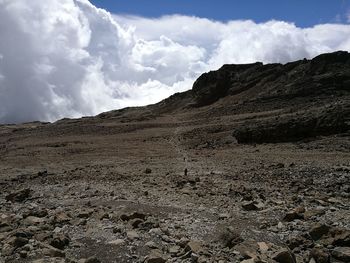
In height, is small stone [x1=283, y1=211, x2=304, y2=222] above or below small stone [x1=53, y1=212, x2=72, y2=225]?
below

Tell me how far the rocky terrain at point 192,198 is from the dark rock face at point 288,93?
0.42 feet

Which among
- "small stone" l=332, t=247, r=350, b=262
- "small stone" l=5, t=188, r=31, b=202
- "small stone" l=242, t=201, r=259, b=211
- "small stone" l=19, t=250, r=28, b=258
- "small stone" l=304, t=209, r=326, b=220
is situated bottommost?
"small stone" l=332, t=247, r=350, b=262

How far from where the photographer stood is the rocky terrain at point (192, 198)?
9766mm

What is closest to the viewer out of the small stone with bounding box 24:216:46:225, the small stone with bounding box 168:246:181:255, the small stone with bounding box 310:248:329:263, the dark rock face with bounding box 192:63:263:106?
the small stone with bounding box 310:248:329:263

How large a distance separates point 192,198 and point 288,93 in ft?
115

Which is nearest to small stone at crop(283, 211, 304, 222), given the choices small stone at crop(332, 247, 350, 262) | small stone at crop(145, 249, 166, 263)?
small stone at crop(332, 247, 350, 262)

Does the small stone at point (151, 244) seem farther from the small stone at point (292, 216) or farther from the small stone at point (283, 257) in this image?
the small stone at point (292, 216)

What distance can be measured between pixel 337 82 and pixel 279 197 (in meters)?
34.9

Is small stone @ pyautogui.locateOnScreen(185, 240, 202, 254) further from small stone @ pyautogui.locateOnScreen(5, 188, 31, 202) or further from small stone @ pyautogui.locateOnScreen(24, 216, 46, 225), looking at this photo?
small stone @ pyautogui.locateOnScreen(5, 188, 31, 202)

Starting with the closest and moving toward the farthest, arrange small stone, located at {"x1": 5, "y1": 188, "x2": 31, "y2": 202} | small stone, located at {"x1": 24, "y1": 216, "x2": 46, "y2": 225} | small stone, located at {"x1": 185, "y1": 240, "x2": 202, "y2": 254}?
1. small stone, located at {"x1": 185, "y1": 240, "x2": 202, "y2": 254}
2. small stone, located at {"x1": 24, "y1": 216, "x2": 46, "y2": 225}
3. small stone, located at {"x1": 5, "y1": 188, "x2": 31, "y2": 202}

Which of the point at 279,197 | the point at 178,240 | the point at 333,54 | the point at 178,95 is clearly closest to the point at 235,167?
the point at 279,197

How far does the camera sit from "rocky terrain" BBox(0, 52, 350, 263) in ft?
32.0

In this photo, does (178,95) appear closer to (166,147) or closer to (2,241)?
(166,147)

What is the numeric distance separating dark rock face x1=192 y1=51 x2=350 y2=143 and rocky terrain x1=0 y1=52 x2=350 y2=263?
0.42ft
